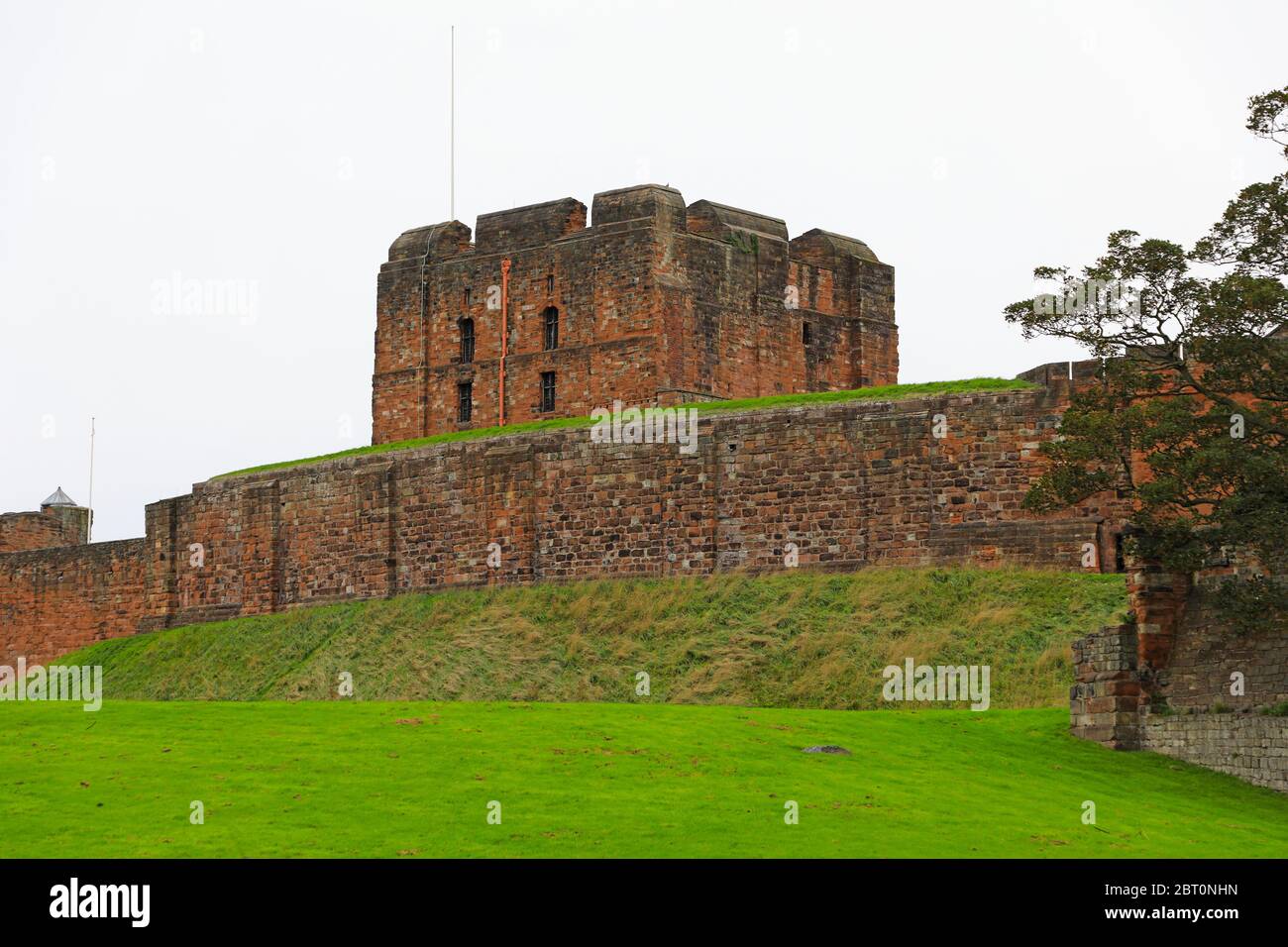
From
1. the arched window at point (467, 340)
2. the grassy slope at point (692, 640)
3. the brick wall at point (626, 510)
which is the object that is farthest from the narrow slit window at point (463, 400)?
the grassy slope at point (692, 640)

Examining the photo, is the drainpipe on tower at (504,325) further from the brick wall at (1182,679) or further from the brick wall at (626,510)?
the brick wall at (1182,679)

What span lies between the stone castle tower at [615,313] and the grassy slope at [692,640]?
8750 mm

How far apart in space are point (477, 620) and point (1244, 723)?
63.7ft

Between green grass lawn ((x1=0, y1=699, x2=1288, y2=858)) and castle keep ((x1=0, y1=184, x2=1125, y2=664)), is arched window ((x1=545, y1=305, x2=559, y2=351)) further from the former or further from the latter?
green grass lawn ((x1=0, y1=699, x2=1288, y2=858))

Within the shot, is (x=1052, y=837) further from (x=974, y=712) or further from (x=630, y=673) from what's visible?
(x=630, y=673)

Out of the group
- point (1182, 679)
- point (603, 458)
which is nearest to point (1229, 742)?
point (1182, 679)

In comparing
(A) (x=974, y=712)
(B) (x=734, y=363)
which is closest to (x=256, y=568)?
(B) (x=734, y=363)

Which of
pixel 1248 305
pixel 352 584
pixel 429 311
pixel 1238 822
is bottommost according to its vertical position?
pixel 1238 822

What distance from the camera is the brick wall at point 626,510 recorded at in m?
37.9

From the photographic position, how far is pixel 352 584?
45.5 metres

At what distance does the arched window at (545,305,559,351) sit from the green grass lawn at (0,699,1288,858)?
2298 cm

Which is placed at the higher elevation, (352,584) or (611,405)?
(611,405)
